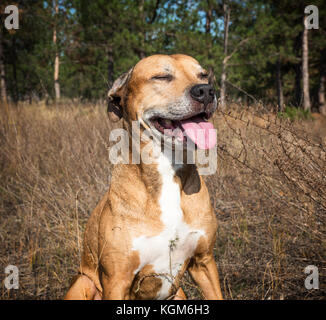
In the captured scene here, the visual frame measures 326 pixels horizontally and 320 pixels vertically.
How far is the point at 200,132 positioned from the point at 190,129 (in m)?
0.08

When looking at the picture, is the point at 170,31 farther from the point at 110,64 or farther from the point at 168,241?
the point at 168,241

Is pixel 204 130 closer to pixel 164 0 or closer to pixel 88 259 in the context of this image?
pixel 88 259

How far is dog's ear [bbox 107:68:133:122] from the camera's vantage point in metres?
2.17

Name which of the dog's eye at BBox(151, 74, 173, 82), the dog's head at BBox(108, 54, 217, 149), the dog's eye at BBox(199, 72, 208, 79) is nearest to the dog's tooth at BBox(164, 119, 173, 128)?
the dog's head at BBox(108, 54, 217, 149)

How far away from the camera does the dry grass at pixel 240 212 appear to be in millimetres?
2033

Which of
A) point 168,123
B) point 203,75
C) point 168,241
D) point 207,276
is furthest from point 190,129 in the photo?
point 207,276

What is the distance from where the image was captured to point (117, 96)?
7.39ft

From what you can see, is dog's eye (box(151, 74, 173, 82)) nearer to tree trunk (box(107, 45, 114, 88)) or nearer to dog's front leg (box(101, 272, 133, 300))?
dog's front leg (box(101, 272, 133, 300))

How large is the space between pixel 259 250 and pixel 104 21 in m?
12.1

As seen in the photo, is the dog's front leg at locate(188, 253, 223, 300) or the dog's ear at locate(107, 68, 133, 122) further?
A: the dog's ear at locate(107, 68, 133, 122)

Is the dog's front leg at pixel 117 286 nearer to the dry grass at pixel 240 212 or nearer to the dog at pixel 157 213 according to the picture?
the dog at pixel 157 213
